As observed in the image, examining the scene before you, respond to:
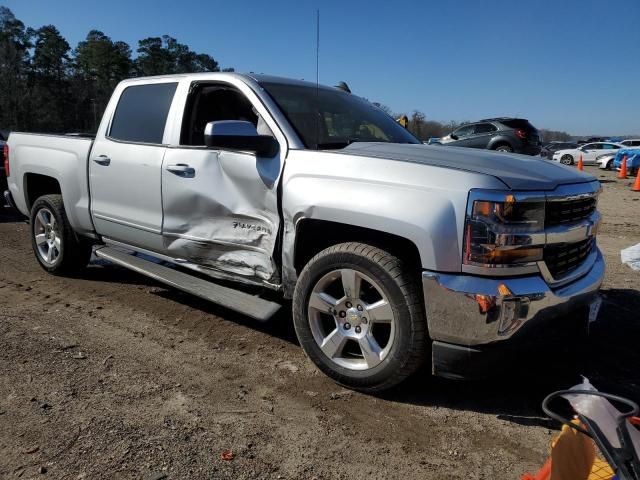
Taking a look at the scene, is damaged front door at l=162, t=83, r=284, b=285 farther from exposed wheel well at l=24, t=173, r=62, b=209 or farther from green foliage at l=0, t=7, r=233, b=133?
A: green foliage at l=0, t=7, r=233, b=133

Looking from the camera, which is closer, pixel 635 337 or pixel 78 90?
pixel 635 337

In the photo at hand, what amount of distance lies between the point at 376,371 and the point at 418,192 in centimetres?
102

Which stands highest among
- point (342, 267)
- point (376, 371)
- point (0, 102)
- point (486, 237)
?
point (0, 102)

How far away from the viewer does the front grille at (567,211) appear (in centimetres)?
270

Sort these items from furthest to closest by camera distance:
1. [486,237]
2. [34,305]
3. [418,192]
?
[34,305], [418,192], [486,237]

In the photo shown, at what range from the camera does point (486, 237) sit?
8.23 feet

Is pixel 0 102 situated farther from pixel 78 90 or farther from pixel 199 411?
pixel 199 411

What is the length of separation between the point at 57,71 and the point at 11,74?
584cm

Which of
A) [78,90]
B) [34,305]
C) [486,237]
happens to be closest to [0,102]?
[78,90]

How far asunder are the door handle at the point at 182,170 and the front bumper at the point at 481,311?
1.93m

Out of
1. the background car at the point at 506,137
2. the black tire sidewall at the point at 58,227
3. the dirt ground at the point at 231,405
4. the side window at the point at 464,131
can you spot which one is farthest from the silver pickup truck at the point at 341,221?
the side window at the point at 464,131

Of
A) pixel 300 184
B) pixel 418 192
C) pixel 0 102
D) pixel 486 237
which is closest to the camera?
pixel 486 237

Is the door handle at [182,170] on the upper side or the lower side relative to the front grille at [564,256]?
upper

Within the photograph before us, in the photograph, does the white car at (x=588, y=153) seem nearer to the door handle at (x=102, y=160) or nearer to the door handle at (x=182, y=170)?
the door handle at (x=102, y=160)
